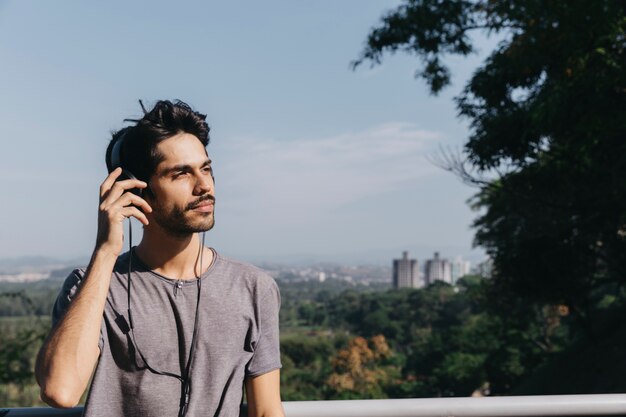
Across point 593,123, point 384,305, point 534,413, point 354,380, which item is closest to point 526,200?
point 593,123

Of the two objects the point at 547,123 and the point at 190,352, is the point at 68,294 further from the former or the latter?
the point at 547,123

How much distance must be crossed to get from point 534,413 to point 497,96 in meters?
9.60

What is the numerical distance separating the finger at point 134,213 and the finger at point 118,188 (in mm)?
42

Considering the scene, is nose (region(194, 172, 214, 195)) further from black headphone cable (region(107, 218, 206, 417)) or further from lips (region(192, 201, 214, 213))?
black headphone cable (region(107, 218, 206, 417))

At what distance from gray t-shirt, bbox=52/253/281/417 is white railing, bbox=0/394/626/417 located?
149 mm

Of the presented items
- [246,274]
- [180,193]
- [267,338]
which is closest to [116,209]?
[180,193]

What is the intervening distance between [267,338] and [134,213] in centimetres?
50

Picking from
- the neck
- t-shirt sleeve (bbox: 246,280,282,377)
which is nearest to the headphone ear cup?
the neck

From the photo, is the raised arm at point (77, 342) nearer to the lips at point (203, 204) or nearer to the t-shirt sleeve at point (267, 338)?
the lips at point (203, 204)

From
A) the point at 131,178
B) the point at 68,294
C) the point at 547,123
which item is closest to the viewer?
the point at 68,294

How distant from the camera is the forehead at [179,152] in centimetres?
183

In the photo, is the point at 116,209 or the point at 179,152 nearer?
the point at 116,209

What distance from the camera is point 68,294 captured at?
1.71m

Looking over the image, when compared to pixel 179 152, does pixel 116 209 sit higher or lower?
lower
